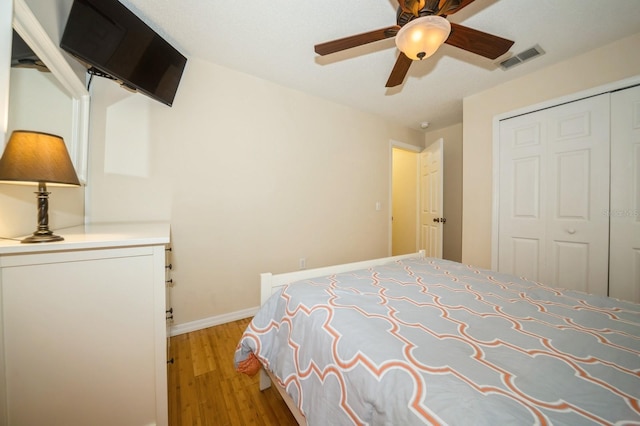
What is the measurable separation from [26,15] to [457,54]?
257cm

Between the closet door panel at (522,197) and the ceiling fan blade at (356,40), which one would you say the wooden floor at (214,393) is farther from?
the closet door panel at (522,197)

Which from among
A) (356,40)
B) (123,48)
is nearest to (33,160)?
(123,48)

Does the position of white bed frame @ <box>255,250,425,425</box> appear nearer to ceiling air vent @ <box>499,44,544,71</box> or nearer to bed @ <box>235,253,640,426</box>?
bed @ <box>235,253,640,426</box>

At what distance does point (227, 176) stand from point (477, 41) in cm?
201

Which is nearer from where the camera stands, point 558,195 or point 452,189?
point 558,195

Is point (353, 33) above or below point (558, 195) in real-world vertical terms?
above

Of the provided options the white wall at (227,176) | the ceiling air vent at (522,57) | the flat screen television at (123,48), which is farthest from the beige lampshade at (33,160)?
the ceiling air vent at (522,57)

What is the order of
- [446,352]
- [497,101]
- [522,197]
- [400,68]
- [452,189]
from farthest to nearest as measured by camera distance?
[452,189]
[497,101]
[522,197]
[400,68]
[446,352]

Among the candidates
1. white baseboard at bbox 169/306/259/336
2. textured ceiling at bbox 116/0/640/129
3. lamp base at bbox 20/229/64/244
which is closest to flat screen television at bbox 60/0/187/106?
textured ceiling at bbox 116/0/640/129

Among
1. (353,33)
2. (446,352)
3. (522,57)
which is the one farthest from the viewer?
(522,57)

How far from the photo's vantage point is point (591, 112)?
6.00ft

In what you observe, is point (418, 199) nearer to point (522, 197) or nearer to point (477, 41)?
point (522, 197)

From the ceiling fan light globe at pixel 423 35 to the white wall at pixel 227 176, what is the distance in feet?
4.70

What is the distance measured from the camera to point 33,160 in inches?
31.6
